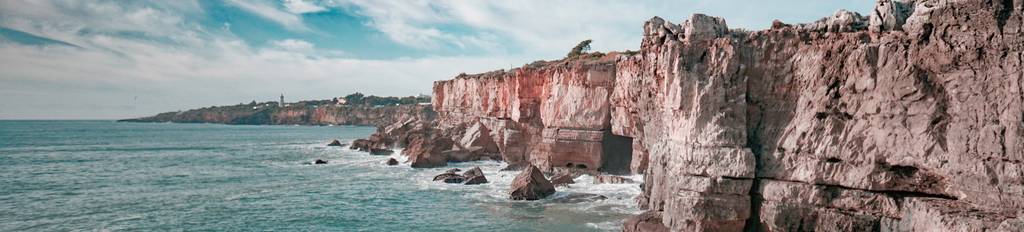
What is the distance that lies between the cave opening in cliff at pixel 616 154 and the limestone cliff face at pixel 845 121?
13512mm

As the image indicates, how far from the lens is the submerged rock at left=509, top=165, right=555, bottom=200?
2609 centimetres

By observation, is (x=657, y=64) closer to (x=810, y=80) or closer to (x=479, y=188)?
(x=810, y=80)

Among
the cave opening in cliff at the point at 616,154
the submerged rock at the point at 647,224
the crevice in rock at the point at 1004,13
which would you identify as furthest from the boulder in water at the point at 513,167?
the crevice in rock at the point at 1004,13

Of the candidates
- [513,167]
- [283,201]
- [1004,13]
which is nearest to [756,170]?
[1004,13]

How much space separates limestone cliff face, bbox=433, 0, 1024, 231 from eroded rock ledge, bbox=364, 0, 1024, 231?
0.03 metres

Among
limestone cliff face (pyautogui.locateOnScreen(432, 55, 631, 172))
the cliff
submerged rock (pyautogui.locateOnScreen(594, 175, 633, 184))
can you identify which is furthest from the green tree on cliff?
the cliff

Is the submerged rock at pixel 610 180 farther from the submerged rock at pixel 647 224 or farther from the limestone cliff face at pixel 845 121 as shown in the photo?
the submerged rock at pixel 647 224

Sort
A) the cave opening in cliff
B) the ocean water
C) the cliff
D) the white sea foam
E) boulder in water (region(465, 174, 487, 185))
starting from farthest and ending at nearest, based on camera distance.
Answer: the cliff → the cave opening in cliff → boulder in water (region(465, 174, 487, 185)) → the white sea foam → the ocean water

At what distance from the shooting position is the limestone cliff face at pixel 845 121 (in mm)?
11617

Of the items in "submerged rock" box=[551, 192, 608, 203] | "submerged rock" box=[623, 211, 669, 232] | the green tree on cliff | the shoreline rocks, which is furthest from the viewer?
the green tree on cliff

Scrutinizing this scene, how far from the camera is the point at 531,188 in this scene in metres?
26.1

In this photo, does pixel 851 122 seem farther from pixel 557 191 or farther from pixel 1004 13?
pixel 557 191

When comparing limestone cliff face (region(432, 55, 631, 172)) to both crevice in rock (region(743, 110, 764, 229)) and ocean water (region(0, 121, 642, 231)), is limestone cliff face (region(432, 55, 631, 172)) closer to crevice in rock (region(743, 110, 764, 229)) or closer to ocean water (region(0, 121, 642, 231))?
ocean water (region(0, 121, 642, 231))

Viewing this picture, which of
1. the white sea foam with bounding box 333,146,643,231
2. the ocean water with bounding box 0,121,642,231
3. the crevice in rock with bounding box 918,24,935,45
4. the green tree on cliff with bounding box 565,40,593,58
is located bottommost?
the ocean water with bounding box 0,121,642,231
